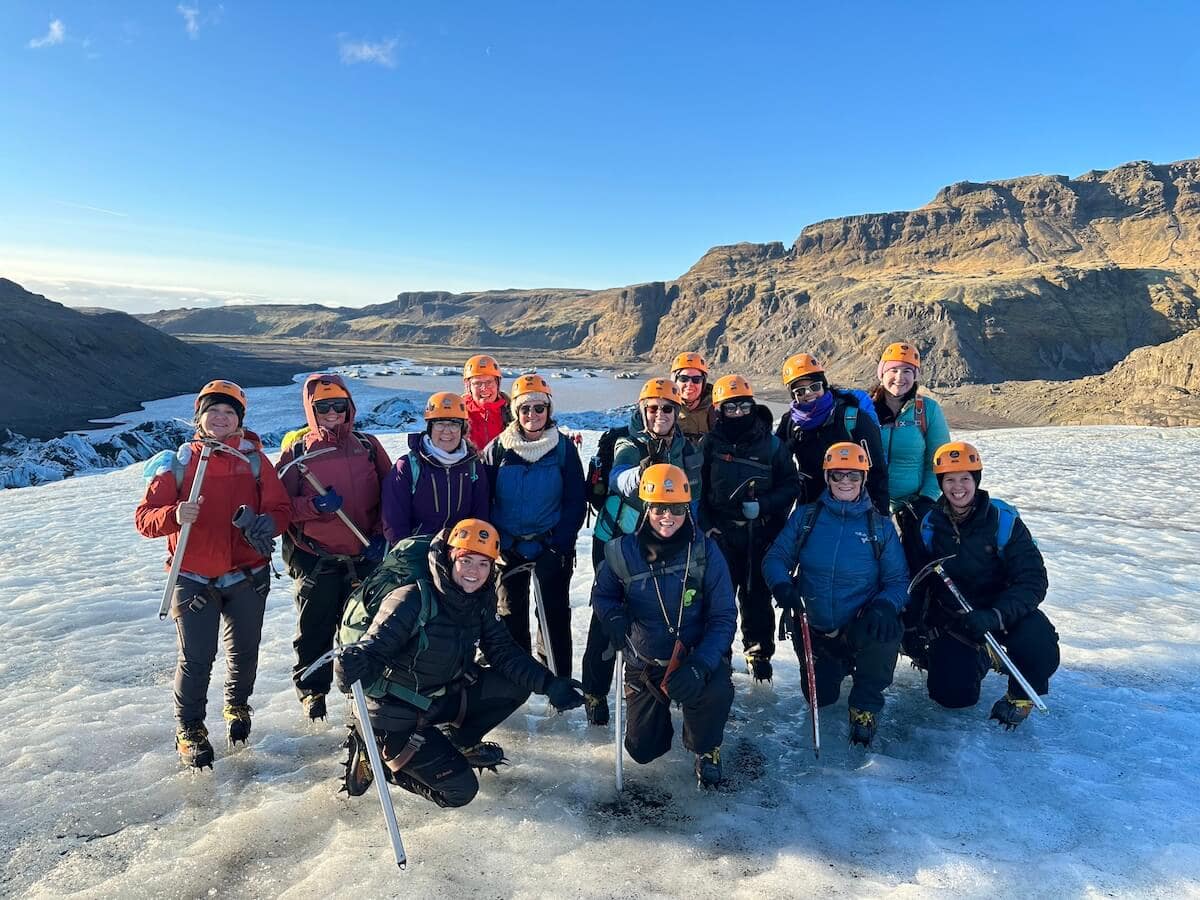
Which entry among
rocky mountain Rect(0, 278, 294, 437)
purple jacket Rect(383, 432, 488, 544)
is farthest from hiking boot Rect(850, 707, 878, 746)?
rocky mountain Rect(0, 278, 294, 437)

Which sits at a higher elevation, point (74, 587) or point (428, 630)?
point (428, 630)

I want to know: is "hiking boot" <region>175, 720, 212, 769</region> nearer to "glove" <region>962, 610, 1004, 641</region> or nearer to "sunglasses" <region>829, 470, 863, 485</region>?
"sunglasses" <region>829, 470, 863, 485</region>

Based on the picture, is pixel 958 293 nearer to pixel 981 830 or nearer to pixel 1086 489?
pixel 1086 489

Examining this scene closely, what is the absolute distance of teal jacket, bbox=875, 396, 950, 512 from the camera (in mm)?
5332

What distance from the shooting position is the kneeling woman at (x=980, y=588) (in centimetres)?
470

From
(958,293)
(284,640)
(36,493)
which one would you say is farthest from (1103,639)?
(958,293)

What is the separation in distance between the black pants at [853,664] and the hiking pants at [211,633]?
12.1ft

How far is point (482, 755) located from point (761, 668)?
239 centimetres

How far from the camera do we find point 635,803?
401cm

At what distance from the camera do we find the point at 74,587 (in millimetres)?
7844

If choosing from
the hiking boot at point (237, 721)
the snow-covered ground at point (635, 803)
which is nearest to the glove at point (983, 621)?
the snow-covered ground at point (635, 803)

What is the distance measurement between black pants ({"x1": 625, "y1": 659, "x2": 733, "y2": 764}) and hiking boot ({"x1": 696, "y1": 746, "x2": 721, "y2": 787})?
0.05 meters

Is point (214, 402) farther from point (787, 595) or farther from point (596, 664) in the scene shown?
point (787, 595)

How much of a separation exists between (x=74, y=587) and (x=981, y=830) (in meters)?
9.24
